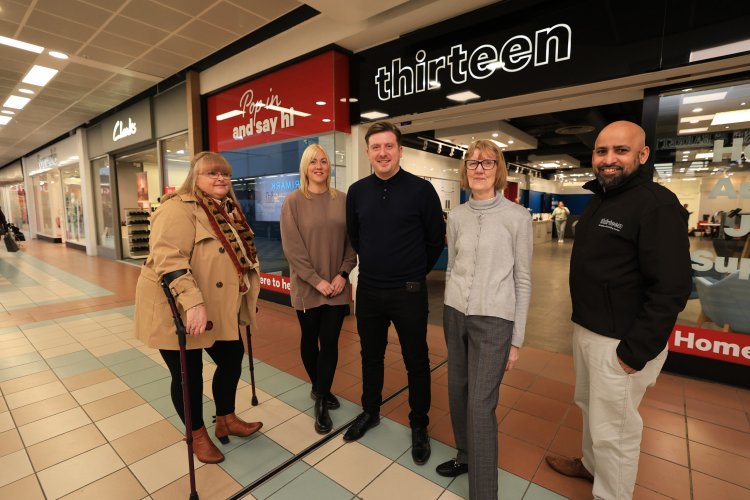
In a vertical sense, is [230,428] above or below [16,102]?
below

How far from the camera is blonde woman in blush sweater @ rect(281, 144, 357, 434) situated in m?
2.24

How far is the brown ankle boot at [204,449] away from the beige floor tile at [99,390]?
1256mm

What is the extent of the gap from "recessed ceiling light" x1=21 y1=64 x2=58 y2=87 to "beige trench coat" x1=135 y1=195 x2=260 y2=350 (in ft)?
22.0

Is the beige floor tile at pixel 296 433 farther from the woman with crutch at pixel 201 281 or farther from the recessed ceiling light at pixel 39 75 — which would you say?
the recessed ceiling light at pixel 39 75

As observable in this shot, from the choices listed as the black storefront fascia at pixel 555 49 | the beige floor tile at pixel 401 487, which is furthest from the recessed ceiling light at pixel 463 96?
the beige floor tile at pixel 401 487

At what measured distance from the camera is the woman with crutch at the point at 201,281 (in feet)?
5.56

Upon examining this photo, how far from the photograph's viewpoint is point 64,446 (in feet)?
7.22

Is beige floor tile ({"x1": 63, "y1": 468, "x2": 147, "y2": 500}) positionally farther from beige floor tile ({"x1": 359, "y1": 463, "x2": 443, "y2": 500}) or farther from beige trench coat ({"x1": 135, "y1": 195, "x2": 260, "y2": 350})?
beige floor tile ({"x1": 359, "y1": 463, "x2": 443, "y2": 500})

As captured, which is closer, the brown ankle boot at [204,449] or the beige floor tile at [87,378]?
the brown ankle boot at [204,449]

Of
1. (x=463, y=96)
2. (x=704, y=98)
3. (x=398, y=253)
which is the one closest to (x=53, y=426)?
(x=398, y=253)

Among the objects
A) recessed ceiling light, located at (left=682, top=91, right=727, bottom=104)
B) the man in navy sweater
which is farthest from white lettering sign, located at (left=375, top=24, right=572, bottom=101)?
the man in navy sweater

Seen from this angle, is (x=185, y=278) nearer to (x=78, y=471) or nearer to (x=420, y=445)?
(x=78, y=471)

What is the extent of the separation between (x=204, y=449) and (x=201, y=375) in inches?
16.6

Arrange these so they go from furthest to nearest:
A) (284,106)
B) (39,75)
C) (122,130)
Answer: (122,130) → (39,75) → (284,106)
